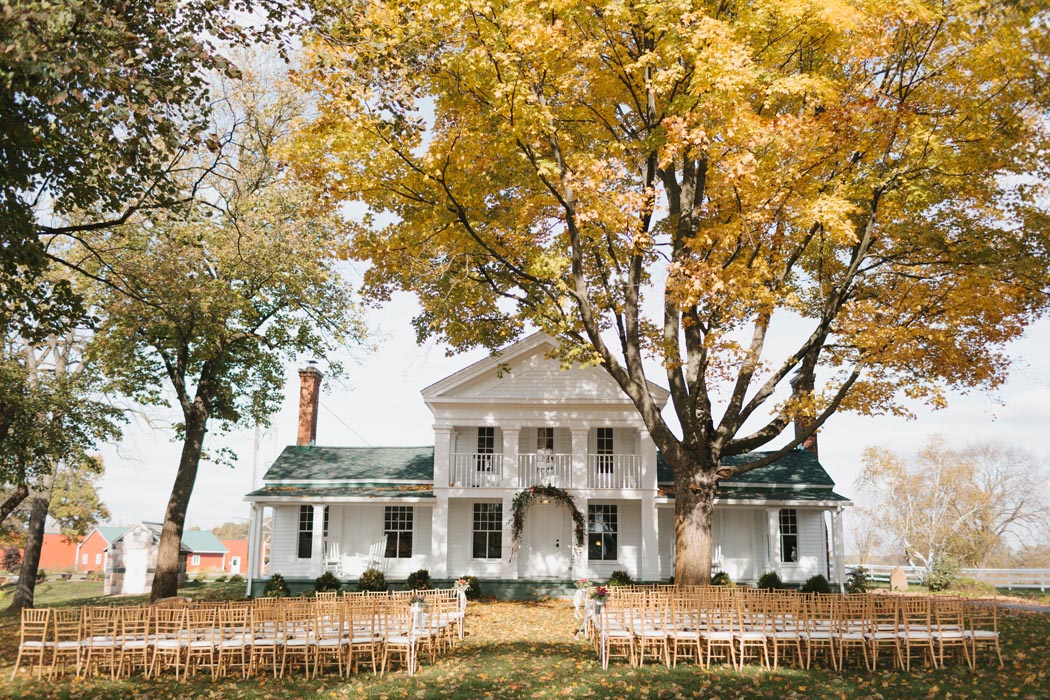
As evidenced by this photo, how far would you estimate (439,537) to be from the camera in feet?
85.1

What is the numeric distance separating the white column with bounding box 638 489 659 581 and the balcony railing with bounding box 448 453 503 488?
4.77 metres

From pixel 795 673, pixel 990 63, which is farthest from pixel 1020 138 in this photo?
pixel 795 673

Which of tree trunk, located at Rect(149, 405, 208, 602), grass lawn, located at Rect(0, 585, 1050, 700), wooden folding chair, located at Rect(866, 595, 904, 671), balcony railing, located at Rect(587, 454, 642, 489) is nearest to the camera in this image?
grass lawn, located at Rect(0, 585, 1050, 700)

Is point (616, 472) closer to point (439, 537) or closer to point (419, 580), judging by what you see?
point (439, 537)

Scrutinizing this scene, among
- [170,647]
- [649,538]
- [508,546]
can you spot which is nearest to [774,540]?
[649,538]

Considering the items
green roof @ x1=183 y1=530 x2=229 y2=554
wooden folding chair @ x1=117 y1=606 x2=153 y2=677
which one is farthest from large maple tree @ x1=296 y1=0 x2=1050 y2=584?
green roof @ x1=183 y1=530 x2=229 y2=554

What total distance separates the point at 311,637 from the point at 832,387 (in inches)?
428

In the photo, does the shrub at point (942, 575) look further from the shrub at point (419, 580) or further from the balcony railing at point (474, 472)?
the shrub at point (419, 580)

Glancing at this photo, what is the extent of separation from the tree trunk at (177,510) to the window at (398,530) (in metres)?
6.27

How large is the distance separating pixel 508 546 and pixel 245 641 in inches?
573

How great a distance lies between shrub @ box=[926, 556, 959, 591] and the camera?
2789 cm

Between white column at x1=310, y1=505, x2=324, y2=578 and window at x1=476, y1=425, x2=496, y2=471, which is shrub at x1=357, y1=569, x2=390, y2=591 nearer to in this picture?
white column at x1=310, y1=505, x2=324, y2=578

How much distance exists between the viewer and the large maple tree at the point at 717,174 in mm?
13602

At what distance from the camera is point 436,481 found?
2650 centimetres
